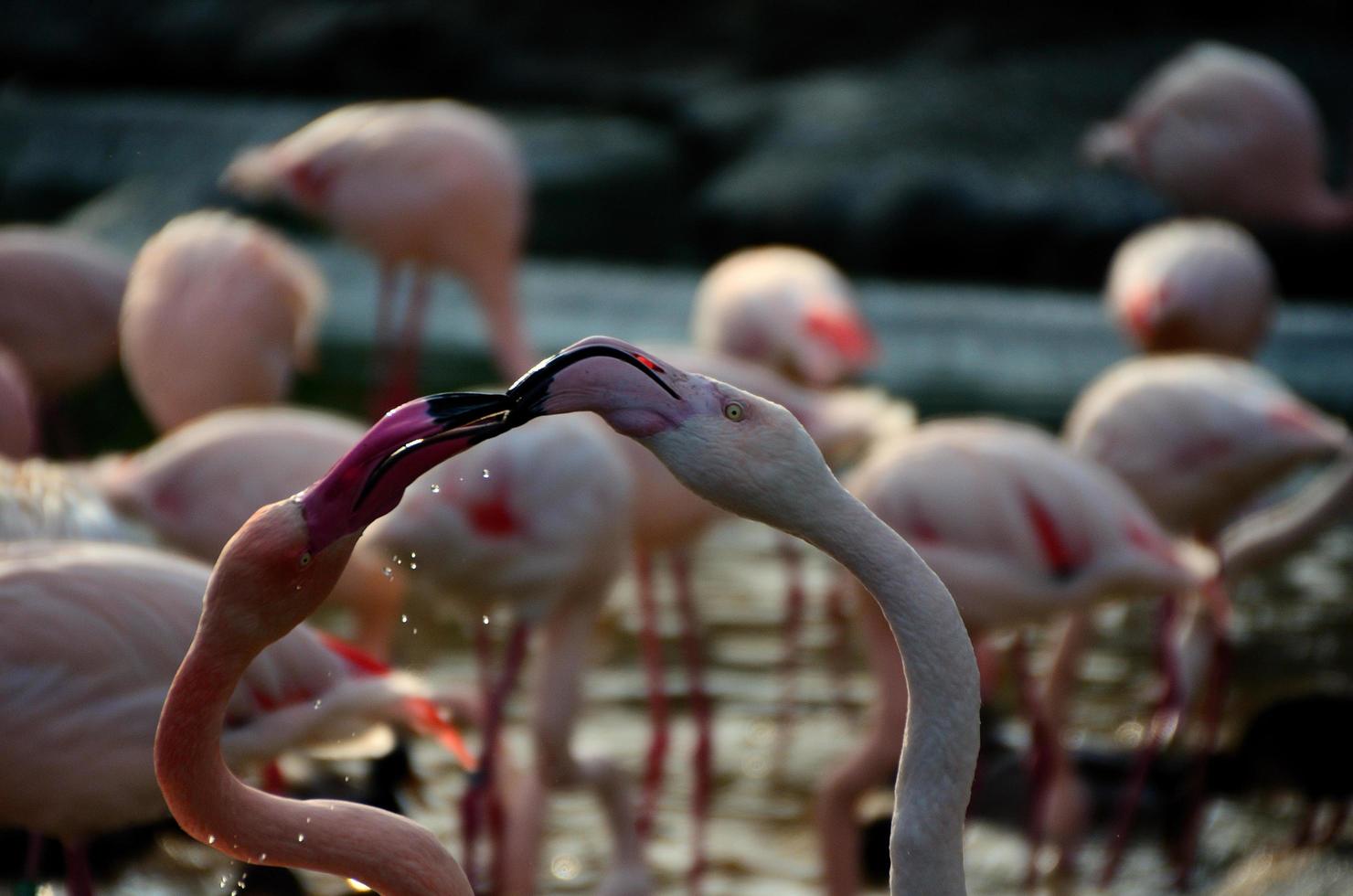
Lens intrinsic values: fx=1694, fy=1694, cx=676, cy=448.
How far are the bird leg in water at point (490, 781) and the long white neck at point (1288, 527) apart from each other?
1.85 meters

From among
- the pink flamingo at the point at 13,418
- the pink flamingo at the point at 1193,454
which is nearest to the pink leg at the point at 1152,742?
the pink flamingo at the point at 1193,454

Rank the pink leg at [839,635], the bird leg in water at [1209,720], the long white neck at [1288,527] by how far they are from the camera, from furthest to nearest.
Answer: the pink leg at [839,635] < the long white neck at [1288,527] < the bird leg in water at [1209,720]

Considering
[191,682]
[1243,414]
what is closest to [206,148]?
[1243,414]

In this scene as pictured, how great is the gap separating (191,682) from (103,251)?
4.04 meters

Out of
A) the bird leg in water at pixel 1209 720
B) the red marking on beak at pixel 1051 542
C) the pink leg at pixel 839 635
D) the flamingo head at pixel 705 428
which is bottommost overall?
the pink leg at pixel 839 635

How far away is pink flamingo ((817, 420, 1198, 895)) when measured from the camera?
10.7 ft

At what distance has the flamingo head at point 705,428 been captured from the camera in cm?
133

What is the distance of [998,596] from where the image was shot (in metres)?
3.28

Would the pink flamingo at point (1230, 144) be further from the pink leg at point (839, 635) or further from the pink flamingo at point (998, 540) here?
the pink flamingo at point (998, 540)

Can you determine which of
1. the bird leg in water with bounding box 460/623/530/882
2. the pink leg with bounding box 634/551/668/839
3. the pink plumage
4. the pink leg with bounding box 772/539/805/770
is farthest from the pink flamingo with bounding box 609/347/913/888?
the pink plumage

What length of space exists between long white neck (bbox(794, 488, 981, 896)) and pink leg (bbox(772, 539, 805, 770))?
2644 mm

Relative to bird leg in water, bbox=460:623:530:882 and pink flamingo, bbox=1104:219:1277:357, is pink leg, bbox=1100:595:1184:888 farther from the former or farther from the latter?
pink flamingo, bbox=1104:219:1277:357

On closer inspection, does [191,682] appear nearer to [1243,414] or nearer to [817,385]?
[1243,414]

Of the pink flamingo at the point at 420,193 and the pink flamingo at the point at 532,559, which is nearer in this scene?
the pink flamingo at the point at 532,559
